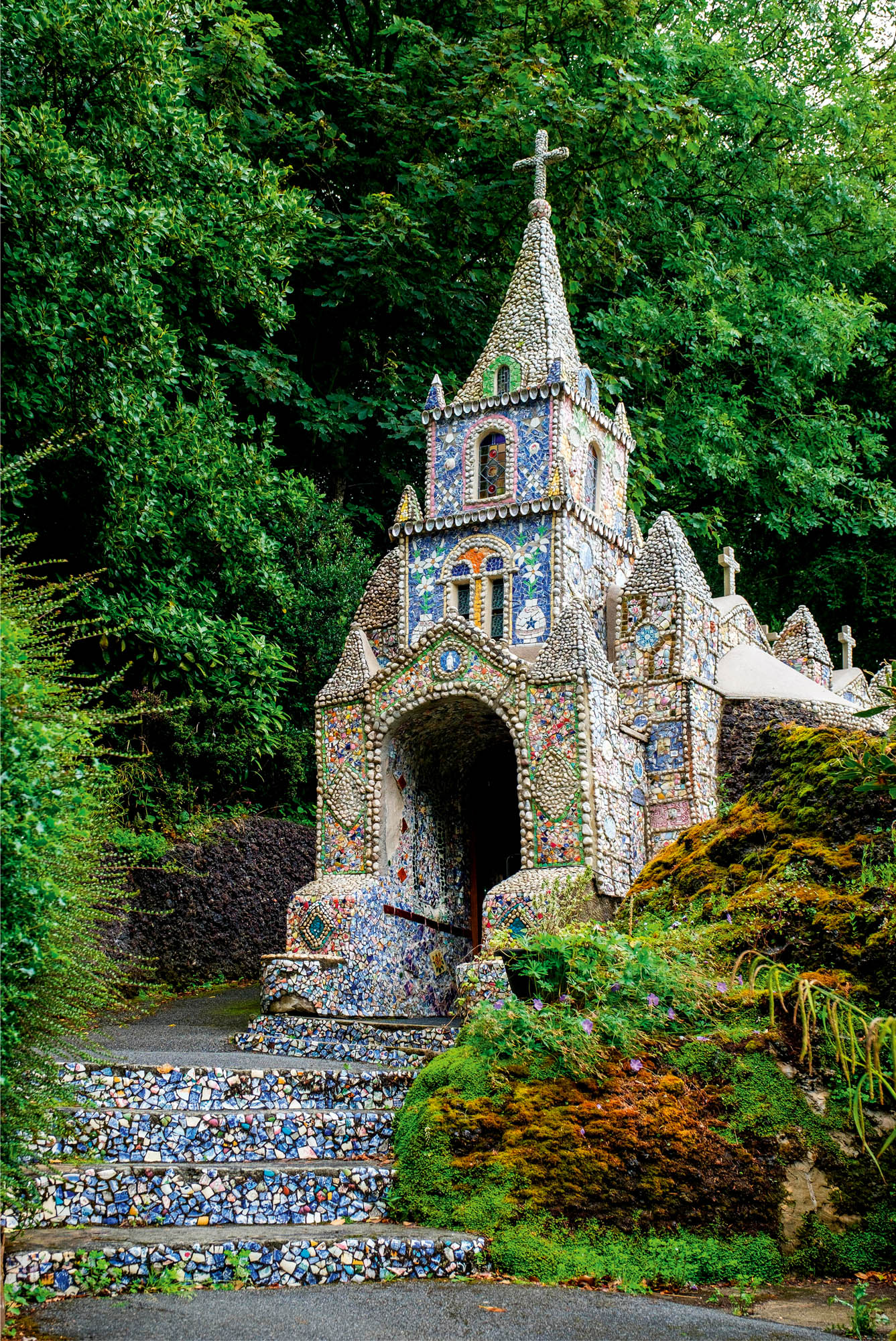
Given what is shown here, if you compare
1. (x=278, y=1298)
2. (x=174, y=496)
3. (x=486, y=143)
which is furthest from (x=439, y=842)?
(x=486, y=143)

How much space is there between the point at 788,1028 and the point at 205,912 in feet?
33.0

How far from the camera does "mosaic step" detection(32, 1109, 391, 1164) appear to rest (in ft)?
21.6

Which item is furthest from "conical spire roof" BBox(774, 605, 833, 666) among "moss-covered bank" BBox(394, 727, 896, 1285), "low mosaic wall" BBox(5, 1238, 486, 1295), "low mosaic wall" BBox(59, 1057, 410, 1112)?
"low mosaic wall" BBox(5, 1238, 486, 1295)

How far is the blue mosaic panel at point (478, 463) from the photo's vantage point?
1325 centimetres

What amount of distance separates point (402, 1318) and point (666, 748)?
8.17m

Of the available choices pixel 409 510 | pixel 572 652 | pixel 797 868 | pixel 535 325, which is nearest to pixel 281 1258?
pixel 797 868

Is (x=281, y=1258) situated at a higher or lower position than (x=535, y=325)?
lower

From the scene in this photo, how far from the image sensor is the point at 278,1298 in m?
5.02

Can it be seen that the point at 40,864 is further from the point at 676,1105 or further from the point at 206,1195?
the point at 676,1105

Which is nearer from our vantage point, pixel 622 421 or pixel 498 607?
pixel 498 607

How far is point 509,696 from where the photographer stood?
464 inches

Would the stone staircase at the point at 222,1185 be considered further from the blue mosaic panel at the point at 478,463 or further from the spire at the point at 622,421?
the spire at the point at 622,421

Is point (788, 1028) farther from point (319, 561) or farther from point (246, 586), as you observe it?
point (319, 561)

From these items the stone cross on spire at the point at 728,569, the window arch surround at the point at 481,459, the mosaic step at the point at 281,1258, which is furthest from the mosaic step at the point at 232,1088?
the stone cross on spire at the point at 728,569
